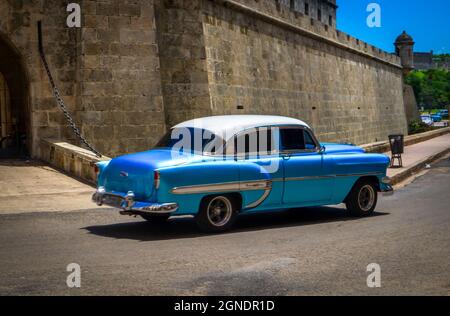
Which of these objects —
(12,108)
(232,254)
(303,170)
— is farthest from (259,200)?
(12,108)

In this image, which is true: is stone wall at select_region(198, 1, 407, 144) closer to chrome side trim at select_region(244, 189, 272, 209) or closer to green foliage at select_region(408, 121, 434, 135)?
chrome side trim at select_region(244, 189, 272, 209)

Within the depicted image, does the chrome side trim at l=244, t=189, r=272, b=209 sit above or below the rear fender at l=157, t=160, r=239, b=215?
below

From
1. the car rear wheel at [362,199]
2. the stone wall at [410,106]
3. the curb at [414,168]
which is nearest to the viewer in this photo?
the car rear wheel at [362,199]

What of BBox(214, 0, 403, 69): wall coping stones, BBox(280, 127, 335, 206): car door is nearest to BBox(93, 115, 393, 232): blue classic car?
BBox(280, 127, 335, 206): car door

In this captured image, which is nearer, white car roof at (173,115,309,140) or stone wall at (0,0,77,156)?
white car roof at (173,115,309,140)

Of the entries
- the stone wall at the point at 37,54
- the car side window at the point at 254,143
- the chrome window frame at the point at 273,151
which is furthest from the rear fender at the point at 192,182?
the stone wall at the point at 37,54

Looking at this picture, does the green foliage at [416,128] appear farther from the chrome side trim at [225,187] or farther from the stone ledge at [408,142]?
the chrome side trim at [225,187]

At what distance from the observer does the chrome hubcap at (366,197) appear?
10.2 m

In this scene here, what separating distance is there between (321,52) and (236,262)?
83.2 ft

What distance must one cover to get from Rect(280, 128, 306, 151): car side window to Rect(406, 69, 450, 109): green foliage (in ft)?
497

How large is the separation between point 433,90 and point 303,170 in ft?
→ 529

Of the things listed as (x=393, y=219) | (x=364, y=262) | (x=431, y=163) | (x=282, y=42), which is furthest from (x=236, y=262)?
(x=282, y=42)

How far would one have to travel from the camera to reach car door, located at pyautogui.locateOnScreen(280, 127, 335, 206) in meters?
9.12

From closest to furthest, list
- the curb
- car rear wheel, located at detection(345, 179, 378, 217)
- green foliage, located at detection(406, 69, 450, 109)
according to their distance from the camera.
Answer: car rear wheel, located at detection(345, 179, 378, 217) → the curb → green foliage, located at detection(406, 69, 450, 109)
